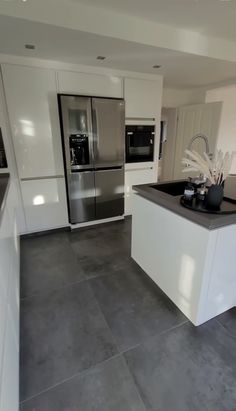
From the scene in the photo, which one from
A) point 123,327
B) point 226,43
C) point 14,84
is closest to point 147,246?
point 123,327

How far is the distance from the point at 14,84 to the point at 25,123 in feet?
1.39

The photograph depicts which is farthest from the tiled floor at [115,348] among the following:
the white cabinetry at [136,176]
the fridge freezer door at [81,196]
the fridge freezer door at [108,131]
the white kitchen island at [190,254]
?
the fridge freezer door at [108,131]

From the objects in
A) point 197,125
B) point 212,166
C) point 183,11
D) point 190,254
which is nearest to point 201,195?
point 212,166

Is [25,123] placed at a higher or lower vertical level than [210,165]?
higher

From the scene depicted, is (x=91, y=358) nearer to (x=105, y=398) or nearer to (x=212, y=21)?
(x=105, y=398)

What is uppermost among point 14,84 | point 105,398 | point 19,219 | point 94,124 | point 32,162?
point 14,84

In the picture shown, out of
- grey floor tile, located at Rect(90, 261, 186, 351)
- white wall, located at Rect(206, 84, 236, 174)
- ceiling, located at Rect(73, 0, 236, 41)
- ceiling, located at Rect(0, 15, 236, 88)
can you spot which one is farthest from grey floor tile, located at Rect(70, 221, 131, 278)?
white wall, located at Rect(206, 84, 236, 174)

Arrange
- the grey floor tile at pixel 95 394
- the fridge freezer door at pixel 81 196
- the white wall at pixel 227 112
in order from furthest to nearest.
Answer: the white wall at pixel 227 112, the fridge freezer door at pixel 81 196, the grey floor tile at pixel 95 394

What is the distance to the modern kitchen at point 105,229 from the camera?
126cm

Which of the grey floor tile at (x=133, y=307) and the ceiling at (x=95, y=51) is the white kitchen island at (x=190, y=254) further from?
the ceiling at (x=95, y=51)

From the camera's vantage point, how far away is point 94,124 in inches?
111

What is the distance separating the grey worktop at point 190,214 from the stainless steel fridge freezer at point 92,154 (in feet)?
4.33

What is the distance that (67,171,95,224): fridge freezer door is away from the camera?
2.92m

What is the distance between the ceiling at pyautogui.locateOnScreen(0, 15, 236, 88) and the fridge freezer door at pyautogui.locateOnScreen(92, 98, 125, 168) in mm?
484
